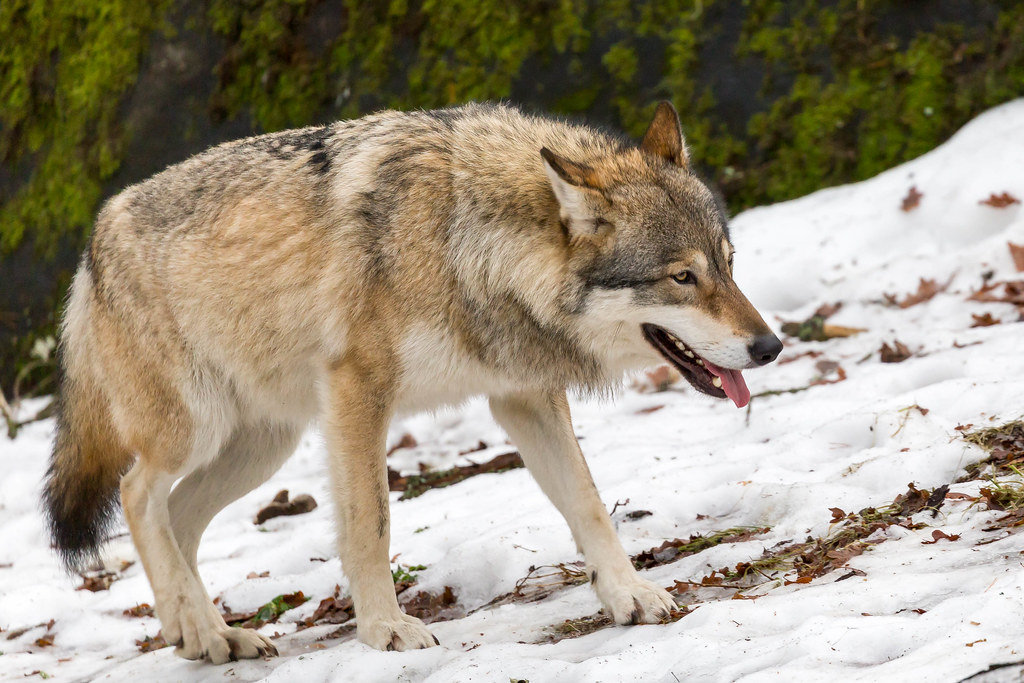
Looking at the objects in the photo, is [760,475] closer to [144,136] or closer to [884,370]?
[884,370]

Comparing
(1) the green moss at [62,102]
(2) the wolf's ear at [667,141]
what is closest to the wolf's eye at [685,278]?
(2) the wolf's ear at [667,141]

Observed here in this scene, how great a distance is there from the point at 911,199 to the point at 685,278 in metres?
3.75

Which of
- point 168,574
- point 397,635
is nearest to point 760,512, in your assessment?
point 397,635

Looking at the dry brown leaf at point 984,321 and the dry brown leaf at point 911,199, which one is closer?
the dry brown leaf at point 984,321

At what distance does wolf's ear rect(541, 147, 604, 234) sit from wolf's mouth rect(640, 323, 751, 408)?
428 millimetres

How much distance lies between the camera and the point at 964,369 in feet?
15.9

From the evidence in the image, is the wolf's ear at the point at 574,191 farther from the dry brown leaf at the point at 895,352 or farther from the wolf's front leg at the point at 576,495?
the dry brown leaf at the point at 895,352

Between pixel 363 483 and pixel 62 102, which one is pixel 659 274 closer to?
pixel 363 483

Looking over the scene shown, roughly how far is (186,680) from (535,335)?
1798 mm

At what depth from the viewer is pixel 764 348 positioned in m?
3.38

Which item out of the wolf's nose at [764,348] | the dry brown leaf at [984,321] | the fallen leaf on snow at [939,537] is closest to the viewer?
the fallen leaf on snow at [939,537]

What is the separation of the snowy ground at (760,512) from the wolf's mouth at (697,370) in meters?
0.43

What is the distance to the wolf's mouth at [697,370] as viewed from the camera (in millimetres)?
3561

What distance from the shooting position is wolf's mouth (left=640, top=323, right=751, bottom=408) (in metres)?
3.56
